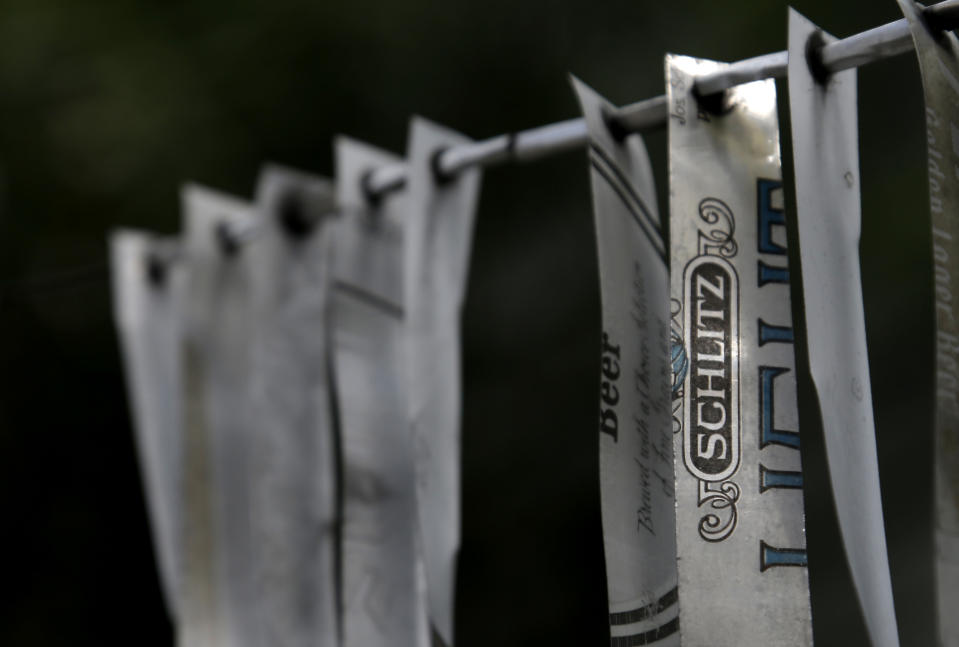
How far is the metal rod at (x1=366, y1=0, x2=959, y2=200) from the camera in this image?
39cm

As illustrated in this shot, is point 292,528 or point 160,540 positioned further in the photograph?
point 160,540

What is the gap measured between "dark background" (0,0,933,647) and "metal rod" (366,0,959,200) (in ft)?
1.23

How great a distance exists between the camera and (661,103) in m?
0.46

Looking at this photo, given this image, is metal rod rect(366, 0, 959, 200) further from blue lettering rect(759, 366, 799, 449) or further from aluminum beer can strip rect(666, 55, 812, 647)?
blue lettering rect(759, 366, 799, 449)

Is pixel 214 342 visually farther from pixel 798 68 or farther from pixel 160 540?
pixel 798 68

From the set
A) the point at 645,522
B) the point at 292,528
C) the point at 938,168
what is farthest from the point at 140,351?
the point at 938,168

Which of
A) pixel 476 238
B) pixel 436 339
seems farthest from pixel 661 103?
pixel 476 238

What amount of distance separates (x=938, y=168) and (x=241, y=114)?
117cm

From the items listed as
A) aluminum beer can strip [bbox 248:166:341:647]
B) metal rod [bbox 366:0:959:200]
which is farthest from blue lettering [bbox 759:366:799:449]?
aluminum beer can strip [bbox 248:166:341:647]

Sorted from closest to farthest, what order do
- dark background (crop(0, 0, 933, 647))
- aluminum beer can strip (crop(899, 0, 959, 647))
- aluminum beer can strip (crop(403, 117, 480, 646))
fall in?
aluminum beer can strip (crop(899, 0, 959, 647)), aluminum beer can strip (crop(403, 117, 480, 646)), dark background (crop(0, 0, 933, 647))

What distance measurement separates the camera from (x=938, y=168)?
0.36 metres

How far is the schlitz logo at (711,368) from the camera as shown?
0.40 meters

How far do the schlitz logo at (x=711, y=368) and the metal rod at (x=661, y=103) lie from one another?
55mm

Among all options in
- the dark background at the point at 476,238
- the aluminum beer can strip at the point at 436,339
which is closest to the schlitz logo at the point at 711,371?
the aluminum beer can strip at the point at 436,339
